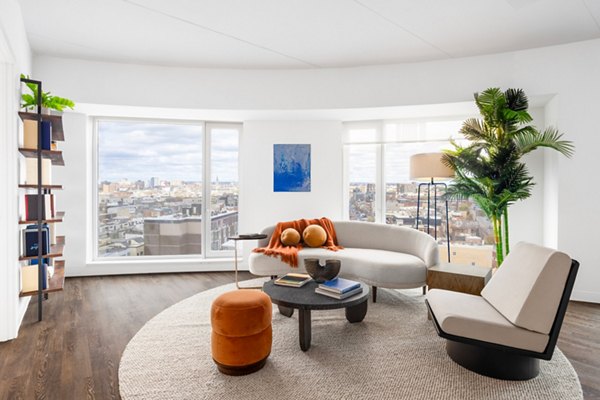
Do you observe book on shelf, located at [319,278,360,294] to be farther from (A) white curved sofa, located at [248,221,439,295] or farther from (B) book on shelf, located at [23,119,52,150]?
(B) book on shelf, located at [23,119,52,150]

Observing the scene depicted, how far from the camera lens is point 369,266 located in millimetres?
3666

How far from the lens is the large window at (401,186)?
4797 millimetres

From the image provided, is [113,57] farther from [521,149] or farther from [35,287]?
[521,149]

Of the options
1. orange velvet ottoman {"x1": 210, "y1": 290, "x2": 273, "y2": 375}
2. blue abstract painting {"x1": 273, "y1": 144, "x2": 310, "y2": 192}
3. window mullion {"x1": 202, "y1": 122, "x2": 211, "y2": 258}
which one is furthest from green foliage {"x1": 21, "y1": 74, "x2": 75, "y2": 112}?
blue abstract painting {"x1": 273, "y1": 144, "x2": 310, "y2": 192}

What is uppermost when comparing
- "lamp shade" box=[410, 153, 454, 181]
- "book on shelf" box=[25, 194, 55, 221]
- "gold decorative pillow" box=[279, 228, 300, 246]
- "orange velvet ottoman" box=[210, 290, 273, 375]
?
"lamp shade" box=[410, 153, 454, 181]

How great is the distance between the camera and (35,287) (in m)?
3.18

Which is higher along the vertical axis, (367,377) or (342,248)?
(342,248)

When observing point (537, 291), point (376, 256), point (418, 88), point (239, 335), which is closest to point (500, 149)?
point (418, 88)

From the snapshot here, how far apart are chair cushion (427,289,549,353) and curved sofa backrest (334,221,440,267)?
1245mm

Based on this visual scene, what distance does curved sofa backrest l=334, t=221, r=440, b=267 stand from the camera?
3928 mm

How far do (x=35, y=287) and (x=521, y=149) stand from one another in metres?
4.95

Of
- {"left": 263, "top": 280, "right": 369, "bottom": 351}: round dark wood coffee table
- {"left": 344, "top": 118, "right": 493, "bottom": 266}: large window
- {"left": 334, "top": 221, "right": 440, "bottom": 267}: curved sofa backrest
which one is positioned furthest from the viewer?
{"left": 344, "top": 118, "right": 493, "bottom": 266}: large window

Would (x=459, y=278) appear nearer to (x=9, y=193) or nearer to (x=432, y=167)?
(x=432, y=167)

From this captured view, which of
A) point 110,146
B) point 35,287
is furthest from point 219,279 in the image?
point 110,146
